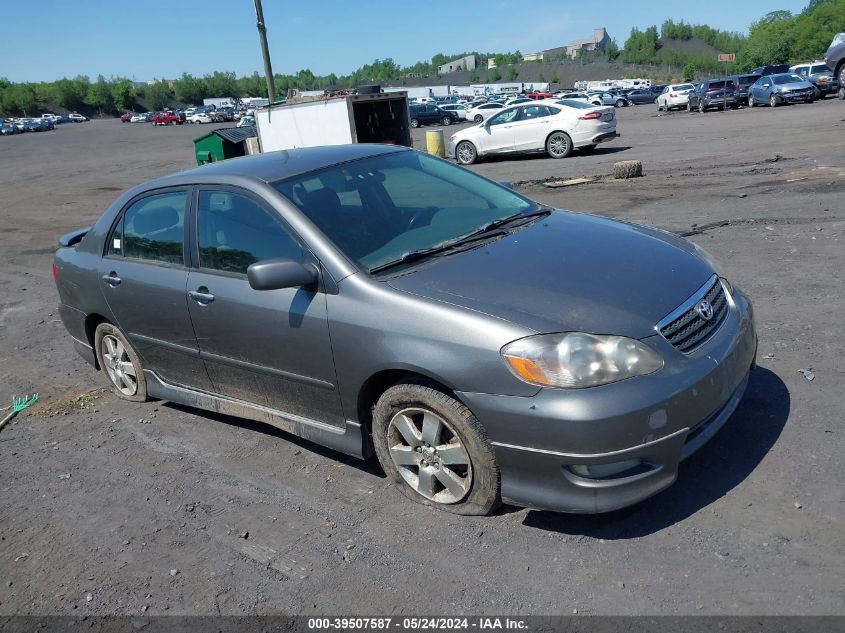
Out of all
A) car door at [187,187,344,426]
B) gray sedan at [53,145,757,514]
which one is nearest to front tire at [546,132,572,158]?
gray sedan at [53,145,757,514]

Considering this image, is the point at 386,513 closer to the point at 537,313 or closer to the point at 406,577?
the point at 406,577

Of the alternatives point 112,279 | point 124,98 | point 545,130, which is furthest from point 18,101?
point 112,279

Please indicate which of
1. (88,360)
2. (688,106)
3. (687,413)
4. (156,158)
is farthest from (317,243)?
(688,106)

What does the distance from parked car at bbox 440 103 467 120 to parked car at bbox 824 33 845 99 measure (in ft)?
79.3

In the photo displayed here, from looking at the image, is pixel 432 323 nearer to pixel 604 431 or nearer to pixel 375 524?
pixel 604 431

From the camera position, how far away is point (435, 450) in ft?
11.3

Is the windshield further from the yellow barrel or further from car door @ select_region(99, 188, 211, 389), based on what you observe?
the yellow barrel

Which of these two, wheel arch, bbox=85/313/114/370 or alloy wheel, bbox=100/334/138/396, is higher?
wheel arch, bbox=85/313/114/370

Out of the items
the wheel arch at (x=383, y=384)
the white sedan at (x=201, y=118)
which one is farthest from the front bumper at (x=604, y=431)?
the white sedan at (x=201, y=118)

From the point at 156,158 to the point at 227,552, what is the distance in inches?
1301

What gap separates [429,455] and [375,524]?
17.2 inches

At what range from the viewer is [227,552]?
3.47 meters

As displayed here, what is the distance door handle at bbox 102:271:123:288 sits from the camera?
193 inches

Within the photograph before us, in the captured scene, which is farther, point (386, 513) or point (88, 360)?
point (88, 360)
